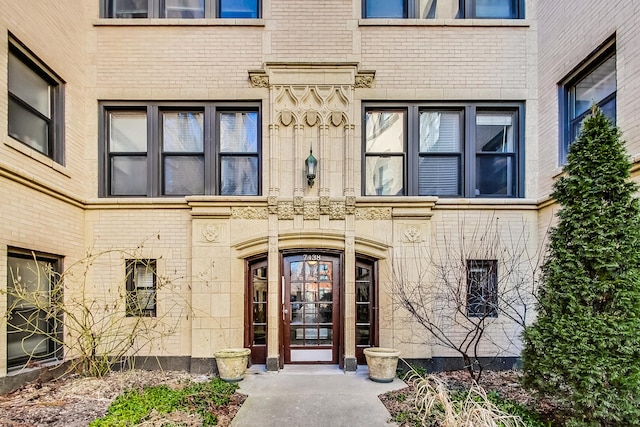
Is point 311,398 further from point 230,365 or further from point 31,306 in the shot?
point 31,306

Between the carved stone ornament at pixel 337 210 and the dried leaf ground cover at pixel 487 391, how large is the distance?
3.12m

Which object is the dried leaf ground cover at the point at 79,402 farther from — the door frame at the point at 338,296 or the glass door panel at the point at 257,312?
the door frame at the point at 338,296

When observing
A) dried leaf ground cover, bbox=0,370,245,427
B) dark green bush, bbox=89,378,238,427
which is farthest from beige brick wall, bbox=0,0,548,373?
dark green bush, bbox=89,378,238,427

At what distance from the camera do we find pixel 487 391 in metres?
5.66

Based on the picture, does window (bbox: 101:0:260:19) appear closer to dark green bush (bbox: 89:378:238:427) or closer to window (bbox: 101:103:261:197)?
window (bbox: 101:103:261:197)

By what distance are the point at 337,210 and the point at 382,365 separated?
282cm

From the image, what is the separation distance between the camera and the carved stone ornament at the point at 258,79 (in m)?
7.29

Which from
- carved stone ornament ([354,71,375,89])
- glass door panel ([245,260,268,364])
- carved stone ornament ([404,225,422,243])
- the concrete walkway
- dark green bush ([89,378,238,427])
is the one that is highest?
carved stone ornament ([354,71,375,89])

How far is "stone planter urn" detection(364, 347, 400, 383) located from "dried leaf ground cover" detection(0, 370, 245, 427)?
2.16 m

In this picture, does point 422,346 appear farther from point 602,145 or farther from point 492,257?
point 602,145

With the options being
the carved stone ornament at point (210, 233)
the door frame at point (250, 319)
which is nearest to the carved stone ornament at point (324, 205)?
the door frame at point (250, 319)

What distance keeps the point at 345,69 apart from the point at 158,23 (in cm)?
374

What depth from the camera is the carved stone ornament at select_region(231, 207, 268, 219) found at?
23.5 ft

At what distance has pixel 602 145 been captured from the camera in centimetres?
441
